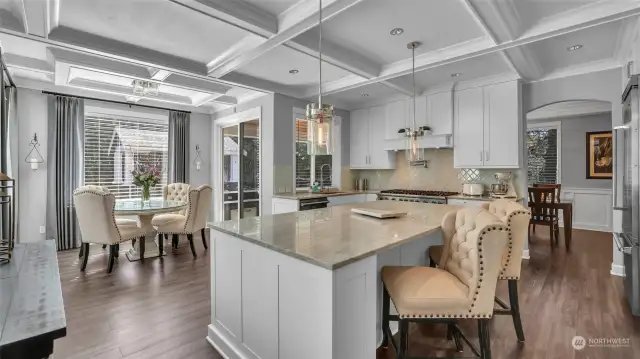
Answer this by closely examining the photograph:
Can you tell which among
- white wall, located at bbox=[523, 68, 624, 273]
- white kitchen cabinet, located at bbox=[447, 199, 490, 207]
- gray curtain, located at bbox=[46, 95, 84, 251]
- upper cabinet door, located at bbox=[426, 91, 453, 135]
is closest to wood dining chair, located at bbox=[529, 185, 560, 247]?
white wall, located at bbox=[523, 68, 624, 273]

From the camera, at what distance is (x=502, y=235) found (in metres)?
1.52

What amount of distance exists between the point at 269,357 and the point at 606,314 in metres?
2.90

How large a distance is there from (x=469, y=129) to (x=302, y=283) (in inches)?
158

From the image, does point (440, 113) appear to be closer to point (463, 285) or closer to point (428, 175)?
point (428, 175)

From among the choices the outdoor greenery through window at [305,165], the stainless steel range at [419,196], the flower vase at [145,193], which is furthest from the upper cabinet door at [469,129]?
the flower vase at [145,193]

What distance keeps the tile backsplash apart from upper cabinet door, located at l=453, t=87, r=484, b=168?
1.42ft

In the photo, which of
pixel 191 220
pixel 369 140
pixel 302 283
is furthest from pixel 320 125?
pixel 369 140

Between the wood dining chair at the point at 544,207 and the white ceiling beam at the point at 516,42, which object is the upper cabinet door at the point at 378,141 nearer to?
the white ceiling beam at the point at 516,42

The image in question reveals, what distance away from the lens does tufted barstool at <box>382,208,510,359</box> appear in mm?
1527

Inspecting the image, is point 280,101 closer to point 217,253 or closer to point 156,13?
point 156,13

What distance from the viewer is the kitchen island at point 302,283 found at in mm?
1410

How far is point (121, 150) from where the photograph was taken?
5.46 meters

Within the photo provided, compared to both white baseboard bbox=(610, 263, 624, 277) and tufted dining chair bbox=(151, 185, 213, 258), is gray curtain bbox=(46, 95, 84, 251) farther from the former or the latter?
white baseboard bbox=(610, 263, 624, 277)

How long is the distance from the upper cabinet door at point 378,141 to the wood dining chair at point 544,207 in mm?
2447
